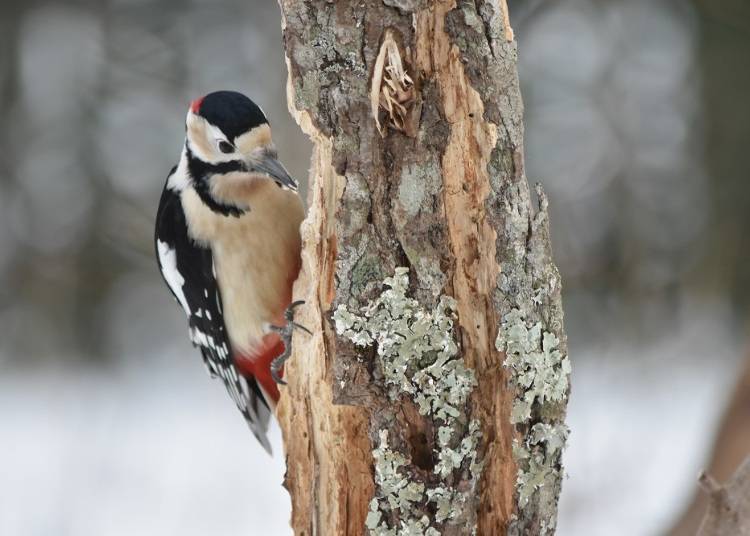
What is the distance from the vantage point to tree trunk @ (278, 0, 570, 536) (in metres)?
1.38

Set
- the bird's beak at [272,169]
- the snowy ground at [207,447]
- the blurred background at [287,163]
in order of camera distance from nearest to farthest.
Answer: the bird's beak at [272,169] < the snowy ground at [207,447] < the blurred background at [287,163]

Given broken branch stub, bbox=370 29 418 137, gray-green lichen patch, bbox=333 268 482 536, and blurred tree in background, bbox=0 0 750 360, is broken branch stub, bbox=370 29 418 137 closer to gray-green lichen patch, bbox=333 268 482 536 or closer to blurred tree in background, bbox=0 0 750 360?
gray-green lichen patch, bbox=333 268 482 536

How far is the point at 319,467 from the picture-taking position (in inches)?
60.0

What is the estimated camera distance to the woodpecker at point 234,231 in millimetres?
1777

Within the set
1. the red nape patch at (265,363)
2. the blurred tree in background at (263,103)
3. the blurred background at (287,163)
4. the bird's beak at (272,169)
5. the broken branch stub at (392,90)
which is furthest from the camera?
the blurred tree in background at (263,103)

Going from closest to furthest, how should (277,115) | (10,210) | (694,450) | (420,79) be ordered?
(420,79) → (694,450) → (277,115) → (10,210)

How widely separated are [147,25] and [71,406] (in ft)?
6.24

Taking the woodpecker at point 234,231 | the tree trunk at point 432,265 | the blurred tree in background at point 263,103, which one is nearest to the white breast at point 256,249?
the woodpecker at point 234,231

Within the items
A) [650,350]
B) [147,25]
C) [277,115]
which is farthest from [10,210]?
[650,350]

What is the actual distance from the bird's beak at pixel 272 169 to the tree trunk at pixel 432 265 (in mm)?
266

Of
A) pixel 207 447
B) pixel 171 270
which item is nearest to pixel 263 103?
pixel 207 447

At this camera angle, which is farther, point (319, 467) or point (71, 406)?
point (71, 406)

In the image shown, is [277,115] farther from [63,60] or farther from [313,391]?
[313,391]

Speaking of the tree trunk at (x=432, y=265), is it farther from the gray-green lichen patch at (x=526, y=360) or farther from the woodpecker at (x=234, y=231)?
the woodpecker at (x=234, y=231)
